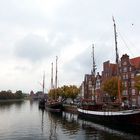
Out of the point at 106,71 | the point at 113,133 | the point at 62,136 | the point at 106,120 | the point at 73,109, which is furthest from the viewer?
the point at 106,71

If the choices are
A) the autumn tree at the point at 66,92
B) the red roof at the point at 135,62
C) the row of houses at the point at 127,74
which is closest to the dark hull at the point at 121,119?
the row of houses at the point at 127,74

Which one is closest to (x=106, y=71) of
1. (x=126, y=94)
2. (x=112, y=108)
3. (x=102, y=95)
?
(x=102, y=95)

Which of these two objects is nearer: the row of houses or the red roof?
the row of houses

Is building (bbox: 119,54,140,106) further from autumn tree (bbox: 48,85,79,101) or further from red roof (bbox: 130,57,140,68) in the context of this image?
autumn tree (bbox: 48,85,79,101)

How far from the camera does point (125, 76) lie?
102m

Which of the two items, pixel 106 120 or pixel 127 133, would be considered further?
pixel 106 120

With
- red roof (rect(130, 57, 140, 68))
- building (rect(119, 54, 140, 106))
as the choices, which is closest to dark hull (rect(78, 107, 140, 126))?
building (rect(119, 54, 140, 106))

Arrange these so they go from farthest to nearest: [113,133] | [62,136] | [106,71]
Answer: [106,71]
[113,133]
[62,136]

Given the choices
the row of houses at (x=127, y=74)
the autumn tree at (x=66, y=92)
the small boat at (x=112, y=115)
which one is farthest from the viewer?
the autumn tree at (x=66, y=92)

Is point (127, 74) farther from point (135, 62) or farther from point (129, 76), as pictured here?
point (135, 62)

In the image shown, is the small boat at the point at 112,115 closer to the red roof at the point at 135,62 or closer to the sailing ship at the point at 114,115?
the sailing ship at the point at 114,115

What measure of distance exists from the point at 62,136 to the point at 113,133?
8887 millimetres

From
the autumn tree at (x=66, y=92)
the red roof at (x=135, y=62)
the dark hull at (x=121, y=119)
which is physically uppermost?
the red roof at (x=135, y=62)

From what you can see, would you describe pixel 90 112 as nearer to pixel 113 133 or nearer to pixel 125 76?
pixel 113 133
